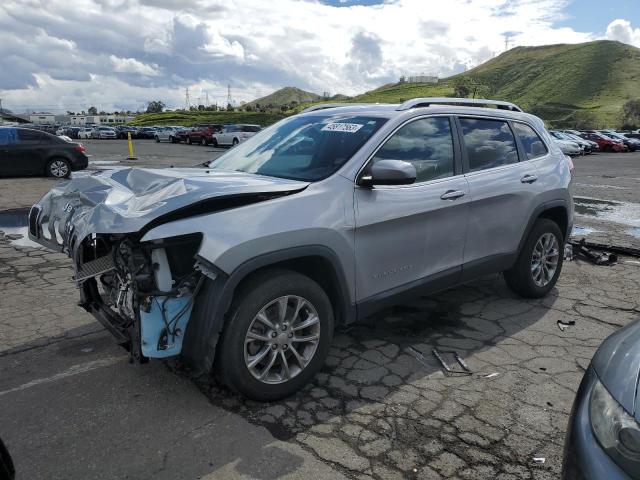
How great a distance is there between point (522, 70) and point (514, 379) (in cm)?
16216

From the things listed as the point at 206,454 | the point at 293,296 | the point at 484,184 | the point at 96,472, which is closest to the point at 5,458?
the point at 96,472

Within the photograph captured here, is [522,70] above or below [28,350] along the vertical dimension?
above

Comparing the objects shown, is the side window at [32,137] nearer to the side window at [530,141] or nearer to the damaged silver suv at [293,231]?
the damaged silver suv at [293,231]

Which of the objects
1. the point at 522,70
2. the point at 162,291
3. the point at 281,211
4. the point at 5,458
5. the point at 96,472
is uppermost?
the point at 522,70

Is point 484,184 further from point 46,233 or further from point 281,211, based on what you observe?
point 46,233

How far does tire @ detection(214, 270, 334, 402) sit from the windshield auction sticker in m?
1.25

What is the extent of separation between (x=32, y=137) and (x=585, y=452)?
15.4 metres

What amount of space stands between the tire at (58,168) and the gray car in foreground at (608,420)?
14.9m

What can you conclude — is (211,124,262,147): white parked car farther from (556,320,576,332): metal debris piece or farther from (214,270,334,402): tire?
(214,270,334,402): tire

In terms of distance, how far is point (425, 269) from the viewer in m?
3.87

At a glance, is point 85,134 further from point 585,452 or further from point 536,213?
point 585,452

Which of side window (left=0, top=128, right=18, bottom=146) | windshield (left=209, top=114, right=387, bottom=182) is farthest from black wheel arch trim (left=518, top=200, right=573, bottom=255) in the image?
side window (left=0, top=128, right=18, bottom=146)

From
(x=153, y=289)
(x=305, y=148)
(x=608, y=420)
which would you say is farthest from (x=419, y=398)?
(x=305, y=148)

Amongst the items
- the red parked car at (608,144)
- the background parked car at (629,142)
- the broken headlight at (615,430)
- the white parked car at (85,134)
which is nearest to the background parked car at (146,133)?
the white parked car at (85,134)
